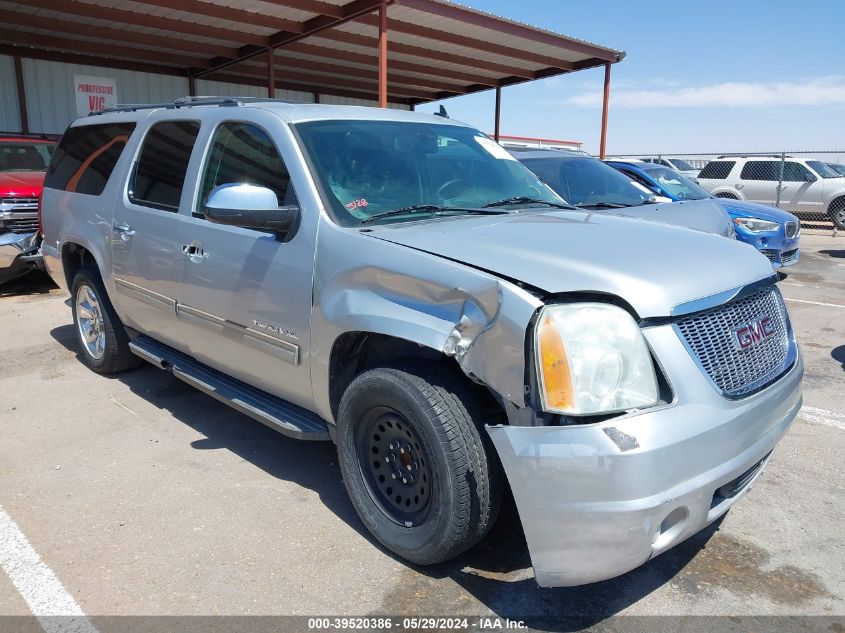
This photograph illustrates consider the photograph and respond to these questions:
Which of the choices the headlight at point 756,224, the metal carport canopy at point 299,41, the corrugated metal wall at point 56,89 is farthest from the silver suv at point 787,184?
the corrugated metal wall at point 56,89

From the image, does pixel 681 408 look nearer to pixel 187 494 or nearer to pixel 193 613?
pixel 193 613

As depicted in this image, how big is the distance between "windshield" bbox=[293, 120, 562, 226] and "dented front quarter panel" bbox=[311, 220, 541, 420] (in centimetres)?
26

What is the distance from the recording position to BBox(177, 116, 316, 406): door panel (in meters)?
3.08

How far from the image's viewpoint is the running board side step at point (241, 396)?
3.18m

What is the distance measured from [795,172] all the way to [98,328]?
17582mm

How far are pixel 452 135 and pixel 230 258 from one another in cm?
148

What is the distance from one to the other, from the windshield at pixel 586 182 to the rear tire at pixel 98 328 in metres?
4.00

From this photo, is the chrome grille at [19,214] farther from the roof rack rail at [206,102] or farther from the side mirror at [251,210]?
the side mirror at [251,210]

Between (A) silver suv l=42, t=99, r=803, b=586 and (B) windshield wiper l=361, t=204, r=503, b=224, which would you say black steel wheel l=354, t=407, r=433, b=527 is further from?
(B) windshield wiper l=361, t=204, r=503, b=224

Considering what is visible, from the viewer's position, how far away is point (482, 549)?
9.61 feet

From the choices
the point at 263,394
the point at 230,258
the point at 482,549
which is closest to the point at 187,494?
the point at 263,394

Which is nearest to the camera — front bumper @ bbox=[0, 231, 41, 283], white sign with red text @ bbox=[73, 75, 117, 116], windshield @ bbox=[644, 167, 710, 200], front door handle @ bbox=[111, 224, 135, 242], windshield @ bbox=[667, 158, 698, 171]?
front door handle @ bbox=[111, 224, 135, 242]

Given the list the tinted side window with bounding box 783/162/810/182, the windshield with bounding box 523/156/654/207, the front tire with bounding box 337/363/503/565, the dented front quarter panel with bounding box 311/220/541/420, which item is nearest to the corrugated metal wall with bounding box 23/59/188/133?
the windshield with bounding box 523/156/654/207

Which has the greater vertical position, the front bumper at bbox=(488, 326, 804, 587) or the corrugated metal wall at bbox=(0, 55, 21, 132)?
the corrugated metal wall at bbox=(0, 55, 21, 132)
